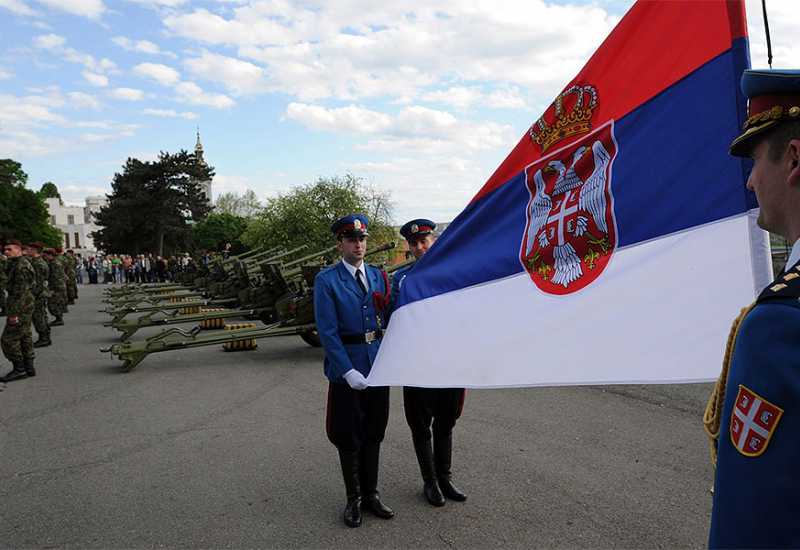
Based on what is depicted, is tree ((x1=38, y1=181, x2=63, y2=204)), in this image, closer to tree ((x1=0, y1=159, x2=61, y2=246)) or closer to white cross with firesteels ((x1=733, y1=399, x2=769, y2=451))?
tree ((x1=0, y1=159, x2=61, y2=246))

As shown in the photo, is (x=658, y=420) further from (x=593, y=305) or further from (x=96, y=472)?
(x=96, y=472)

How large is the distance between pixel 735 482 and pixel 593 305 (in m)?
1.19

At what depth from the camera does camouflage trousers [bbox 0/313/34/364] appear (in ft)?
28.3

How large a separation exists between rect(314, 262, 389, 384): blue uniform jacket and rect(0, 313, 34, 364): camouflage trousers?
672 centimetres

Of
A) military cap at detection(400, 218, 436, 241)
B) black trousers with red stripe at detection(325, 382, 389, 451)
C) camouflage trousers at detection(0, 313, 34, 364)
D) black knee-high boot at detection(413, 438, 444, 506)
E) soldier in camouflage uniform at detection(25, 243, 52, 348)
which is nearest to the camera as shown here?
black trousers with red stripe at detection(325, 382, 389, 451)

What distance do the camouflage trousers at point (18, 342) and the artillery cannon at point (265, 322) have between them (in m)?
1.07

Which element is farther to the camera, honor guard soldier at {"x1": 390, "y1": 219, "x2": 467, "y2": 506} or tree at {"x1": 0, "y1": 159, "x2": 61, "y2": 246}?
tree at {"x1": 0, "y1": 159, "x2": 61, "y2": 246}

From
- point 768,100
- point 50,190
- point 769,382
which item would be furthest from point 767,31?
point 50,190

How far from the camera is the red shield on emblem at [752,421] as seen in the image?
3.57ft

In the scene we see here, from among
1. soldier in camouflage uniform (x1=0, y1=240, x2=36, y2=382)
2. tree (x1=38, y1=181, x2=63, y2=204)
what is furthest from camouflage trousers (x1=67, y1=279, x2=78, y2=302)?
tree (x1=38, y1=181, x2=63, y2=204)

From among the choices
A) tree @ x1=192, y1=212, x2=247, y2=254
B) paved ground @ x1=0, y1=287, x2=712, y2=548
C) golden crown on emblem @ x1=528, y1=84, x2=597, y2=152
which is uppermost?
tree @ x1=192, y1=212, x2=247, y2=254

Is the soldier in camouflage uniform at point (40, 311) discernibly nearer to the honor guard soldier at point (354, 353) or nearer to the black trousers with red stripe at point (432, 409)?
the honor guard soldier at point (354, 353)

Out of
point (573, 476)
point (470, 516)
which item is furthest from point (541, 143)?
point (573, 476)

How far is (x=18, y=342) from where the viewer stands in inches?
343
